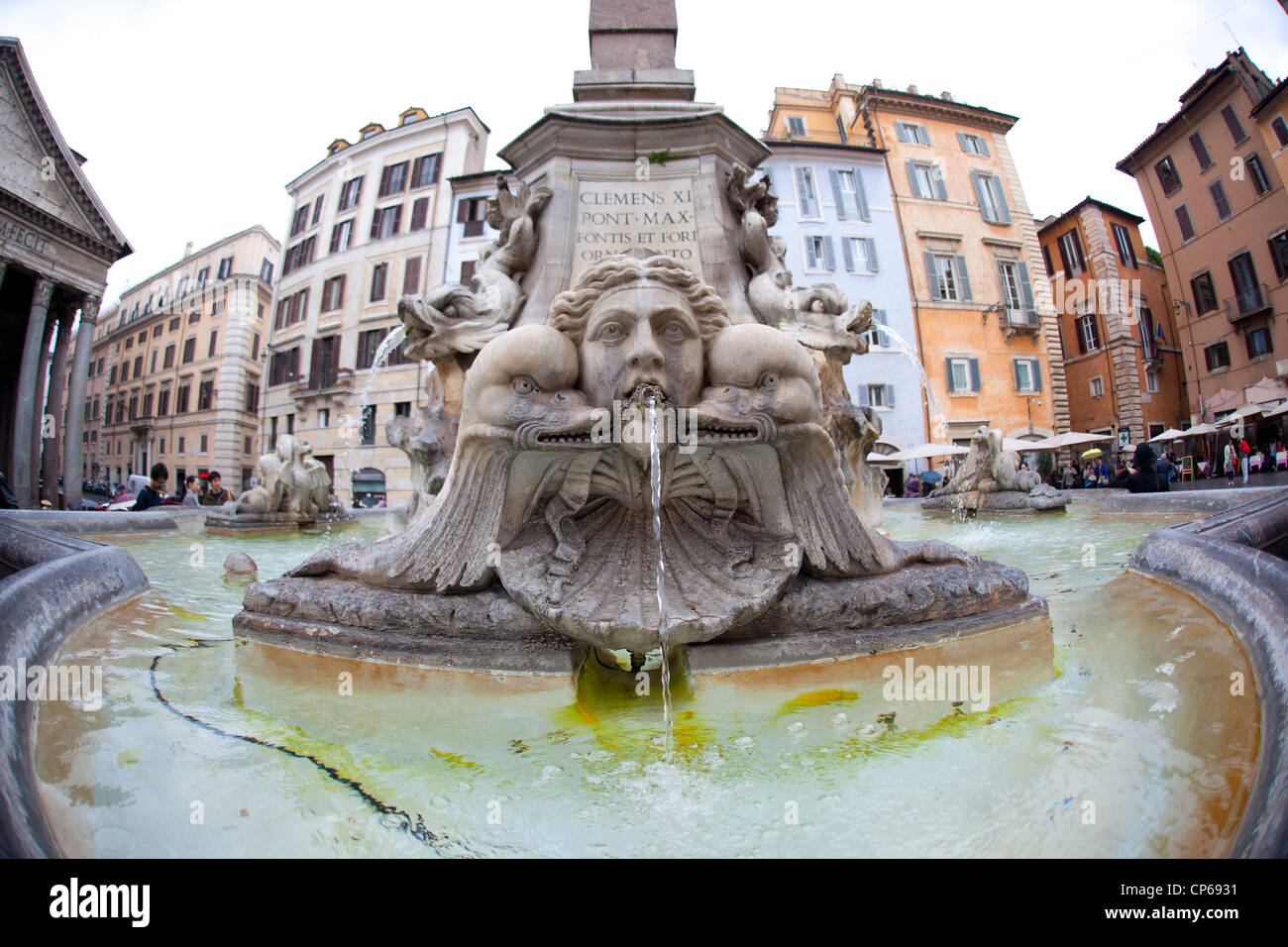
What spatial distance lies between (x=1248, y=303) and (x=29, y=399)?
137ft

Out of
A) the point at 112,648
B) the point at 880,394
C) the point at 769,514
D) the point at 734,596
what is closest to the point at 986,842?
the point at 734,596

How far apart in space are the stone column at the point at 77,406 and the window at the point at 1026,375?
3292 cm

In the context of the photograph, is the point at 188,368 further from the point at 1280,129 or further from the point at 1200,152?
the point at 1200,152

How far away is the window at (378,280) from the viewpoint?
1038 inches

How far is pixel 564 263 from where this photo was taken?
146 inches

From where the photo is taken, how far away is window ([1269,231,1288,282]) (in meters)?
22.0

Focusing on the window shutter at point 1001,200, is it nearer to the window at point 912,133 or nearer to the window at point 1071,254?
the window at point 912,133

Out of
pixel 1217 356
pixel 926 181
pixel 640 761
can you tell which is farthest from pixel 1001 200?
pixel 640 761

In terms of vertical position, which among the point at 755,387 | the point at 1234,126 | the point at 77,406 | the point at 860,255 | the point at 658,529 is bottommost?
the point at 658,529

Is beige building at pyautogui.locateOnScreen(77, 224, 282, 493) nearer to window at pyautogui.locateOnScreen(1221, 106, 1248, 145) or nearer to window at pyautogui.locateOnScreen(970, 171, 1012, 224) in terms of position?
window at pyautogui.locateOnScreen(970, 171, 1012, 224)

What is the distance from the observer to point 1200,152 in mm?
25484

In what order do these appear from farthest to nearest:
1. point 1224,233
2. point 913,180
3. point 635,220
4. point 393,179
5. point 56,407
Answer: point 393,179 < point 913,180 < point 1224,233 < point 56,407 < point 635,220
